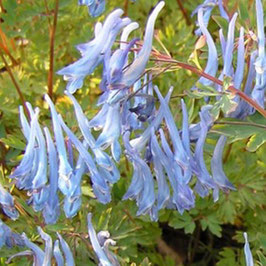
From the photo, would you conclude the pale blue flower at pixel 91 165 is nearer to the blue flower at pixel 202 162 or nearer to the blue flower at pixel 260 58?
the blue flower at pixel 202 162

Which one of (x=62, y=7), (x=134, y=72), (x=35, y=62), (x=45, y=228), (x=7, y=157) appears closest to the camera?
(x=134, y=72)

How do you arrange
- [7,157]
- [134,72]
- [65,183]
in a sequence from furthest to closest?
[7,157] → [65,183] → [134,72]

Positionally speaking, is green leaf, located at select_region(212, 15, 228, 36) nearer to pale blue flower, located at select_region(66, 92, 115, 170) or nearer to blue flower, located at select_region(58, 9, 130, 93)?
blue flower, located at select_region(58, 9, 130, 93)

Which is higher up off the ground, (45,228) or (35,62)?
(35,62)

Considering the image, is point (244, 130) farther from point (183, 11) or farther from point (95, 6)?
point (183, 11)

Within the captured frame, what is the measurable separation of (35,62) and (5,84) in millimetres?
317

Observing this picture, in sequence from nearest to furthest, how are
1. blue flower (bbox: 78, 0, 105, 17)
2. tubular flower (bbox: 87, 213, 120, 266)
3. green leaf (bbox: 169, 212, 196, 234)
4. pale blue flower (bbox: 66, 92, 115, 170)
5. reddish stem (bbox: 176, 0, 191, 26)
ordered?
pale blue flower (bbox: 66, 92, 115, 170), tubular flower (bbox: 87, 213, 120, 266), blue flower (bbox: 78, 0, 105, 17), green leaf (bbox: 169, 212, 196, 234), reddish stem (bbox: 176, 0, 191, 26)

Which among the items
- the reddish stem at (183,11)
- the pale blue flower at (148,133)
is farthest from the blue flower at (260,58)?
the reddish stem at (183,11)

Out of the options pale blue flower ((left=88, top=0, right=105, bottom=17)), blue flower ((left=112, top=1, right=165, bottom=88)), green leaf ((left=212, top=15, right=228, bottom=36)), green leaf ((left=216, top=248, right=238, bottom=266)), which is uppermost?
pale blue flower ((left=88, top=0, right=105, bottom=17))

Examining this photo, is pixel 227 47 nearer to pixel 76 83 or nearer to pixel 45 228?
pixel 76 83

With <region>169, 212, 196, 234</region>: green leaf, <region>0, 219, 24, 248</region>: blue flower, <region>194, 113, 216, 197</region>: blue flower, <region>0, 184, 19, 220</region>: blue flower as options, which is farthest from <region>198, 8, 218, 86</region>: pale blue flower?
<region>169, 212, 196, 234</region>: green leaf

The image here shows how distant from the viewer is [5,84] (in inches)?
126

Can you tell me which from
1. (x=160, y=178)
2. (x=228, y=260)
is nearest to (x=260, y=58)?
(x=160, y=178)

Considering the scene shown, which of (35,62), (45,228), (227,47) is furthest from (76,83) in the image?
A: (35,62)
